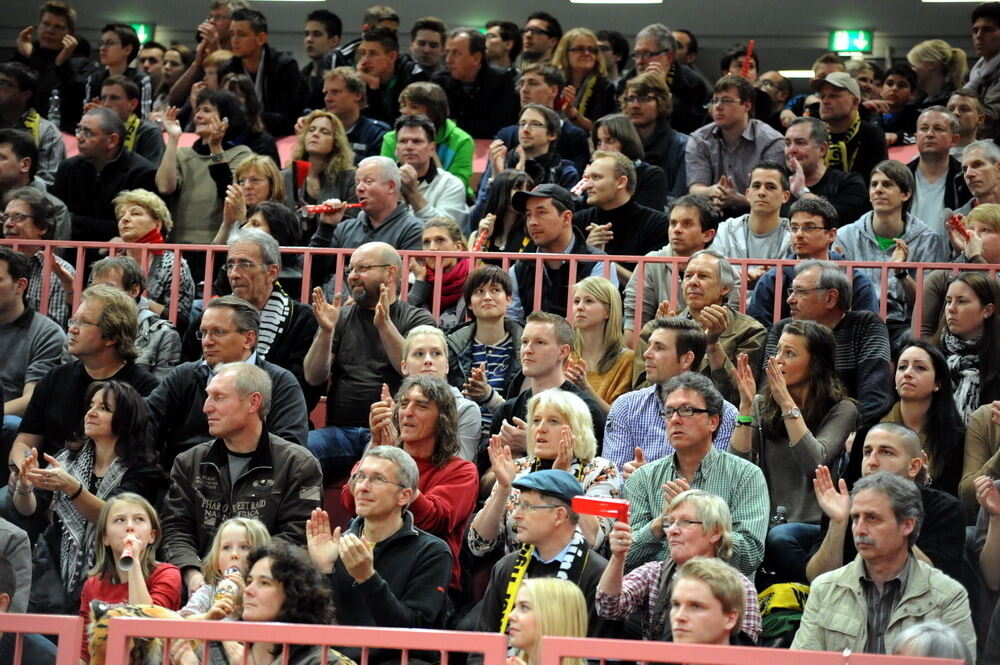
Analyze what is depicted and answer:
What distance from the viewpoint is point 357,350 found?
7527 mm

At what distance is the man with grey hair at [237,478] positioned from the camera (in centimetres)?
633

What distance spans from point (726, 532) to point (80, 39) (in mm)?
9285

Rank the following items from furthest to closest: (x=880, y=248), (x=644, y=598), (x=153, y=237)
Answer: (x=153, y=237)
(x=880, y=248)
(x=644, y=598)

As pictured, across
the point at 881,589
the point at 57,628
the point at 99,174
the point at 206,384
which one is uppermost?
the point at 99,174

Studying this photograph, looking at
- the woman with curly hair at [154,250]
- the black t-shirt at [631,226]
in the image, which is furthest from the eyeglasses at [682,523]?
the woman with curly hair at [154,250]

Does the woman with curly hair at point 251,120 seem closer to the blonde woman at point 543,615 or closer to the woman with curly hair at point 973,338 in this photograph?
the woman with curly hair at point 973,338

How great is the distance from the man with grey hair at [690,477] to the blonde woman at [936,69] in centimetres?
632

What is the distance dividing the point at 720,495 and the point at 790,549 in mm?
378

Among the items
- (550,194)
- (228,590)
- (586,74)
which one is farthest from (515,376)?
(586,74)

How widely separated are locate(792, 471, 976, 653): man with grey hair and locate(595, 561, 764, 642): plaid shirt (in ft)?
0.75

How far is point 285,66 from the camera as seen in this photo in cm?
1195

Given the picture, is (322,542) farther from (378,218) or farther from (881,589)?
(378,218)

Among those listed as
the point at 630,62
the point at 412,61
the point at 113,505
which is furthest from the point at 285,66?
the point at 113,505

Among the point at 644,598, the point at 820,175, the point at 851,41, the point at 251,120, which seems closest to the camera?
the point at 644,598
